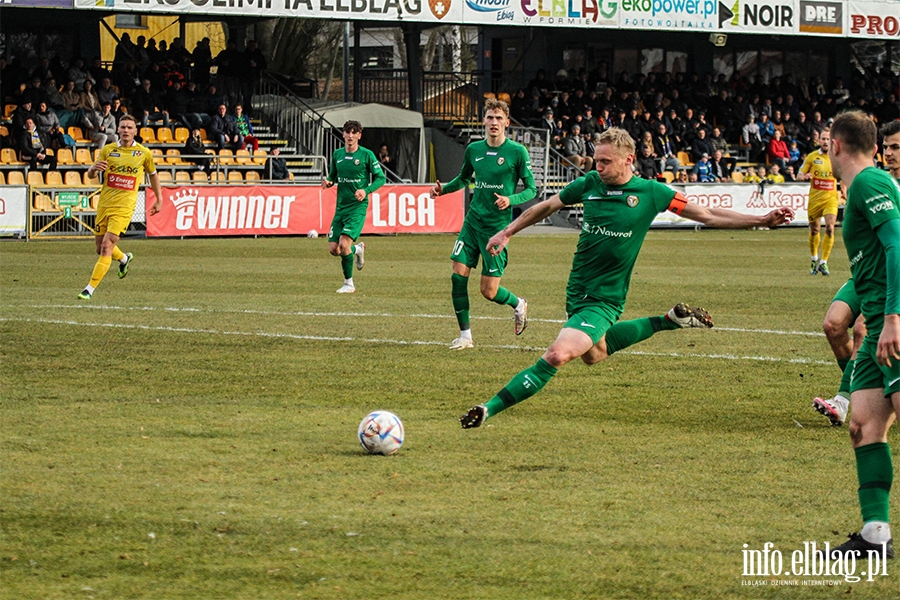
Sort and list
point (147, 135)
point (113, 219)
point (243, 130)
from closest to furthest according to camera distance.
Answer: point (113, 219) → point (147, 135) → point (243, 130)

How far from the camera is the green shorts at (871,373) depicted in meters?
5.20

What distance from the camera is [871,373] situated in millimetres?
5383

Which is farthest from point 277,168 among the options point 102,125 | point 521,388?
point 521,388

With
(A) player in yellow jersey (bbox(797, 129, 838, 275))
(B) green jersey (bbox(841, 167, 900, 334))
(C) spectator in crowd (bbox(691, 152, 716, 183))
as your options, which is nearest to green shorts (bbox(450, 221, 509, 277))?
(B) green jersey (bbox(841, 167, 900, 334))

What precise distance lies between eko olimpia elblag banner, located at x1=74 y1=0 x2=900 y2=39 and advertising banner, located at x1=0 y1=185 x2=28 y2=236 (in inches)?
229

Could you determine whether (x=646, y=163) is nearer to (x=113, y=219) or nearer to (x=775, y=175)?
(x=775, y=175)

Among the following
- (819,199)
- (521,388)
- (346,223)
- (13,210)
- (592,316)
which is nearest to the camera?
(521,388)

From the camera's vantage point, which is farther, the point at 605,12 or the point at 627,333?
the point at 605,12

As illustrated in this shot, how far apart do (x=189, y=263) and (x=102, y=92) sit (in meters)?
11.5

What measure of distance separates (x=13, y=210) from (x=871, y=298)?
24.9 metres

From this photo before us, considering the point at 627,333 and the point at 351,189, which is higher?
the point at 351,189

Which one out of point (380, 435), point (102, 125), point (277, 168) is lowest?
point (380, 435)

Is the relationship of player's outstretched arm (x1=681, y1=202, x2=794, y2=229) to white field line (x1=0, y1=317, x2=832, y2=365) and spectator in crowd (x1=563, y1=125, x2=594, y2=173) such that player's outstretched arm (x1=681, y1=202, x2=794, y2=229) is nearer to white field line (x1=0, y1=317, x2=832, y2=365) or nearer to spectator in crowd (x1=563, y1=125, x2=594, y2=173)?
white field line (x1=0, y1=317, x2=832, y2=365)

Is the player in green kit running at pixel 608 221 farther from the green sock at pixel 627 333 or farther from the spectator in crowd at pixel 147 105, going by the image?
the spectator in crowd at pixel 147 105
